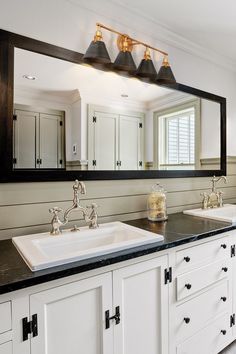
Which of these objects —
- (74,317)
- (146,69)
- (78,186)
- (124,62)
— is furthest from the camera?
(146,69)

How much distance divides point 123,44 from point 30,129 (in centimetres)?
92

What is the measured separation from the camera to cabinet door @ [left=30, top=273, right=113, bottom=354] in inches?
33.7

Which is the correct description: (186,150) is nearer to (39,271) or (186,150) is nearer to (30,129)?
(30,129)

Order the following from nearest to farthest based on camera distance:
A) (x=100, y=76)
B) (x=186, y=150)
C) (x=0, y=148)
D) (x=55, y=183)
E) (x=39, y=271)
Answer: (x=39, y=271) < (x=0, y=148) < (x=55, y=183) < (x=100, y=76) < (x=186, y=150)

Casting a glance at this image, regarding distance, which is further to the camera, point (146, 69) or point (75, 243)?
point (146, 69)

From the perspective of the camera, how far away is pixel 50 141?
139cm

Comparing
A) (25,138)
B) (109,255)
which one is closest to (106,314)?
(109,255)

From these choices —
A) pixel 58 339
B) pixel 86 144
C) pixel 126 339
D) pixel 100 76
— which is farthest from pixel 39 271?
pixel 100 76

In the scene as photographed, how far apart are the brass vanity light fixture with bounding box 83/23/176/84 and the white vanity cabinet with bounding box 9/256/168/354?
1.27 meters

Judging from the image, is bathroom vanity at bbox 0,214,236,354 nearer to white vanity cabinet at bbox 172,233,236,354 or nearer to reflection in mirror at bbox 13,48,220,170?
white vanity cabinet at bbox 172,233,236,354

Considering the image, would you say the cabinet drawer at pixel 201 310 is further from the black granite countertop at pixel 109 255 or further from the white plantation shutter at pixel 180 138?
the white plantation shutter at pixel 180 138

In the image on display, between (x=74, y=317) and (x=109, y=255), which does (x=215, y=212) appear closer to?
(x=109, y=255)

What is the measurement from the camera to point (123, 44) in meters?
1.66

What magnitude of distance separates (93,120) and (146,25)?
3.08 ft
